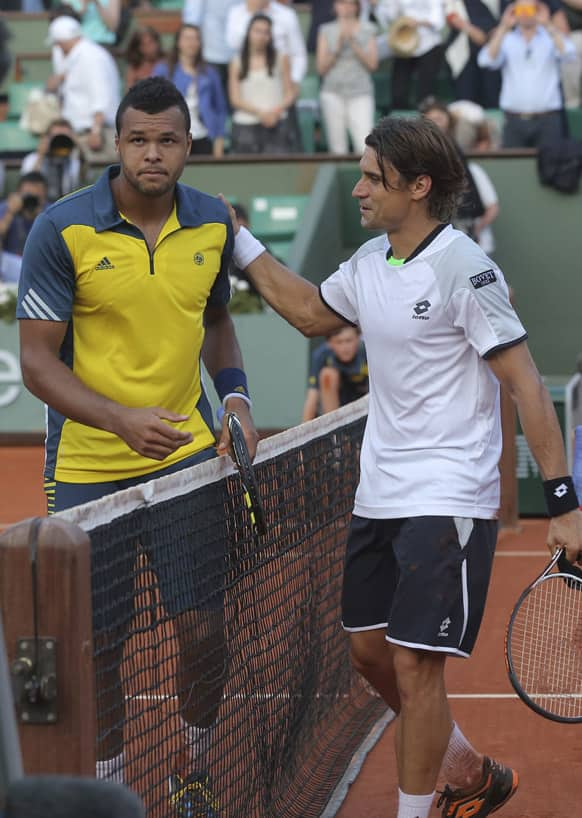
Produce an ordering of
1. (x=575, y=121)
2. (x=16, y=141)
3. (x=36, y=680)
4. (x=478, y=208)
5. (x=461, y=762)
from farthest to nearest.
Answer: (x=16, y=141) < (x=575, y=121) < (x=478, y=208) < (x=461, y=762) < (x=36, y=680)

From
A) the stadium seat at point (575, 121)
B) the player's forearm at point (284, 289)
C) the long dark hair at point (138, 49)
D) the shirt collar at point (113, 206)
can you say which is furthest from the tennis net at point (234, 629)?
the stadium seat at point (575, 121)

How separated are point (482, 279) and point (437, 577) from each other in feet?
2.62

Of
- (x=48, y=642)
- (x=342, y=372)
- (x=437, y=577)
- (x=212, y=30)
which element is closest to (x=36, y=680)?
(x=48, y=642)

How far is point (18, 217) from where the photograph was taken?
14094 millimetres

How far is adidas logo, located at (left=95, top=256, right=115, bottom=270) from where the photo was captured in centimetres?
412

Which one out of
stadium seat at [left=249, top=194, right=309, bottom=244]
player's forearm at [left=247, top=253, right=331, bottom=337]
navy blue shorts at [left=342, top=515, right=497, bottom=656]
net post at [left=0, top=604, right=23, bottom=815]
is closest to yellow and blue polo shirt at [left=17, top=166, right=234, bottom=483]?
player's forearm at [left=247, top=253, right=331, bottom=337]

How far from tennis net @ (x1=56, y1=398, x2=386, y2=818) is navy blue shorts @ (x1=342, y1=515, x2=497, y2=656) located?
48cm

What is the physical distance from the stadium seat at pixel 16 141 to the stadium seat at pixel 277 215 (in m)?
2.87

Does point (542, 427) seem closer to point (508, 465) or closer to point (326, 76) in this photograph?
point (508, 465)

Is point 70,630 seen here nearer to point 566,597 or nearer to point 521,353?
point 521,353

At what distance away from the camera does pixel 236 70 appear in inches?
587

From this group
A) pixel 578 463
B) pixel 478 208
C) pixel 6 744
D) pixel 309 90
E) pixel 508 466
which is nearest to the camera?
pixel 6 744

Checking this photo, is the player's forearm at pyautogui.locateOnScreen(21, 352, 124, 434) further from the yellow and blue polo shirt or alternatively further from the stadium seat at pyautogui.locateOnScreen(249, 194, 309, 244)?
the stadium seat at pyautogui.locateOnScreen(249, 194, 309, 244)

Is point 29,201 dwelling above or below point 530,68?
below
